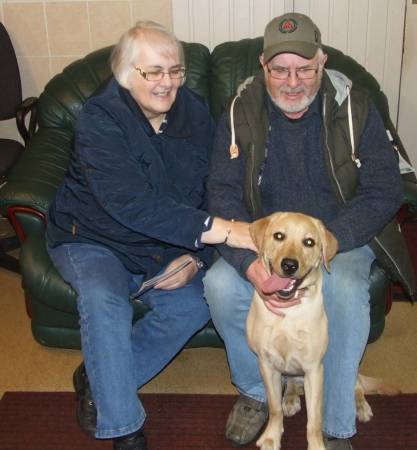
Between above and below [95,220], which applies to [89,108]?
above

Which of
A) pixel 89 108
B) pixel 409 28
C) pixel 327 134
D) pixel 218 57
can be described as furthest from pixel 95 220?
pixel 409 28

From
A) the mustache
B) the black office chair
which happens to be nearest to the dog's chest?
the mustache

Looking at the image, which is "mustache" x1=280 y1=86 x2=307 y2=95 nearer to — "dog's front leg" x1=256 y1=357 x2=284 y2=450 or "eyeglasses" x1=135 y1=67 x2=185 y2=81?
"eyeglasses" x1=135 y1=67 x2=185 y2=81

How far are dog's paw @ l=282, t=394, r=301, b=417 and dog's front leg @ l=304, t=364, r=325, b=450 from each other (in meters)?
0.28

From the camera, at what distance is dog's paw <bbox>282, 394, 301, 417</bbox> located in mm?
2324

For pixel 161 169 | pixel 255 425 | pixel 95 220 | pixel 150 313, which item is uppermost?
Answer: pixel 161 169

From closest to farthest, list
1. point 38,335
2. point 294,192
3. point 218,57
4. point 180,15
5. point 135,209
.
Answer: point 135,209
point 294,192
point 38,335
point 218,57
point 180,15

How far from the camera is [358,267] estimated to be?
2.12 meters

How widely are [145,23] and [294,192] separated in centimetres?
81

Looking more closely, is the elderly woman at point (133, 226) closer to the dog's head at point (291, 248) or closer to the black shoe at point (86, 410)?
the black shoe at point (86, 410)

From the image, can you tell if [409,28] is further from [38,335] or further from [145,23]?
[38,335]

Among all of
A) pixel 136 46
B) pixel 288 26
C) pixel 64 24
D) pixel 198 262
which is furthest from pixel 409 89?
pixel 136 46

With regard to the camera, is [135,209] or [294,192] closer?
[135,209]

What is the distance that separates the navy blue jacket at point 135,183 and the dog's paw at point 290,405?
62 cm
